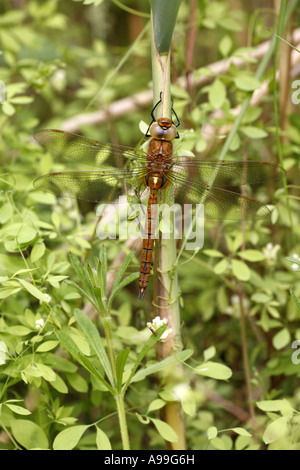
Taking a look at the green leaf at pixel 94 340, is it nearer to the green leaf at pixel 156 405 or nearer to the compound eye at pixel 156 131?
the green leaf at pixel 156 405

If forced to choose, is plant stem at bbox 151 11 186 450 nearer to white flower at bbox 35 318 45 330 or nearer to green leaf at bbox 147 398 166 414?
green leaf at bbox 147 398 166 414

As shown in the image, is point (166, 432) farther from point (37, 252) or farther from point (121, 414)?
point (37, 252)

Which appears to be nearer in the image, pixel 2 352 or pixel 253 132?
pixel 2 352

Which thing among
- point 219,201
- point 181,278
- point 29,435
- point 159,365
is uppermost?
point 219,201

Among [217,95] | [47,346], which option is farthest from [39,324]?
[217,95]

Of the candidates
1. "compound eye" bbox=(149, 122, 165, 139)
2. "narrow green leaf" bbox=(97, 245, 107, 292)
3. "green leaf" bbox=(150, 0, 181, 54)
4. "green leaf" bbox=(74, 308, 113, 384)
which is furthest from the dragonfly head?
"green leaf" bbox=(74, 308, 113, 384)

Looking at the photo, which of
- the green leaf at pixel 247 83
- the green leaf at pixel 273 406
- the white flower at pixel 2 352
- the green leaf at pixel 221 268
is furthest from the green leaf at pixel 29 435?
the green leaf at pixel 247 83
